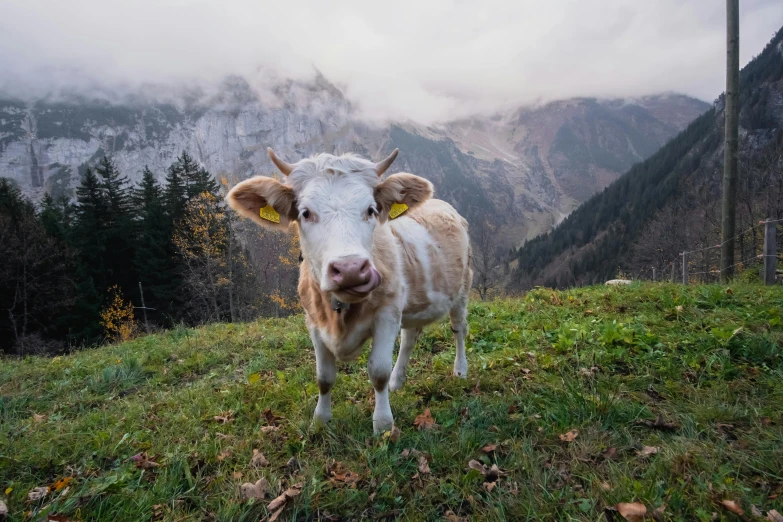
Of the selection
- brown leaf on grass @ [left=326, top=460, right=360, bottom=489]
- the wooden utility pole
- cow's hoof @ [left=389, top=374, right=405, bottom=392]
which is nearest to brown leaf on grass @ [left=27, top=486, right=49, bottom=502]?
brown leaf on grass @ [left=326, top=460, right=360, bottom=489]

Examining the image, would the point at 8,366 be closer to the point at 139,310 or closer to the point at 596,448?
the point at 596,448

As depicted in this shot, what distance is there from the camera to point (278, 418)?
4.20m

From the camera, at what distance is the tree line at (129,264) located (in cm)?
2483

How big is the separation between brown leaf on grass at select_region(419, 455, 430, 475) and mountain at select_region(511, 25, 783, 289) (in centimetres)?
6115

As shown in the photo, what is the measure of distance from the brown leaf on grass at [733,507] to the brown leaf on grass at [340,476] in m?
2.13

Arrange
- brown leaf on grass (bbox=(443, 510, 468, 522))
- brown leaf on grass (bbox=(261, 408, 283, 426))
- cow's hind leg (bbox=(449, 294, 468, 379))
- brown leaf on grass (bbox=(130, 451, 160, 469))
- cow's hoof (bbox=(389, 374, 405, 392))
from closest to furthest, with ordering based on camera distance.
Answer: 1. brown leaf on grass (bbox=(443, 510, 468, 522))
2. brown leaf on grass (bbox=(130, 451, 160, 469))
3. brown leaf on grass (bbox=(261, 408, 283, 426))
4. cow's hoof (bbox=(389, 374, 405, 392))
5. cow's hind leg (bbox=(449, 294, 468, 379))

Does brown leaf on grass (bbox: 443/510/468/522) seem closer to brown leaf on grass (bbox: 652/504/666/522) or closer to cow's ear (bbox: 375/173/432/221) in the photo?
brown leaf on grass (bbox: 652/504/666/522)

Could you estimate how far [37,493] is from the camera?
2.76m

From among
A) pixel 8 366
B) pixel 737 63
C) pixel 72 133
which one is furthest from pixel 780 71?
pixel 72 133

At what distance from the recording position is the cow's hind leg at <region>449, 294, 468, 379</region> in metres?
5.25

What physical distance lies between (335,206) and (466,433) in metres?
2.19

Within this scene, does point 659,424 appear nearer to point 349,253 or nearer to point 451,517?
point 451,517

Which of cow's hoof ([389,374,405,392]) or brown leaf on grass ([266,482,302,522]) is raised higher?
brown leaf on grass ([266,482,302,522])

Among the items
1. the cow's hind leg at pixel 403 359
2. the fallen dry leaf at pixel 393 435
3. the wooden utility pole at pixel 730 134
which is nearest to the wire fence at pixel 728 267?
the wooden utility pole at pixel 730 134
